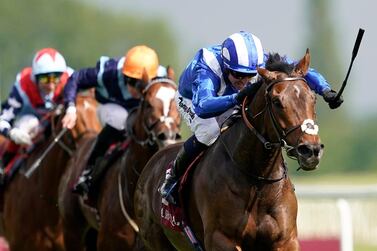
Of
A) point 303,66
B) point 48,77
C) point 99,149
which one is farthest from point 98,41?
point 303,66

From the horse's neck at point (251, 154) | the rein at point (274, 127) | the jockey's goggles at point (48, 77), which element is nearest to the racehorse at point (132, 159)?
the jockey's goggles at point (48, 77)

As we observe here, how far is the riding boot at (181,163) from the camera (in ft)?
27.6

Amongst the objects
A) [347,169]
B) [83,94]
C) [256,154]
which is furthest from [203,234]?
[347,169]

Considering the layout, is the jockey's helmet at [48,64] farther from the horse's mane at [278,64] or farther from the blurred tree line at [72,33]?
the blurred tree line at [72,33]

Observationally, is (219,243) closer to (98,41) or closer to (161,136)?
(161,136)

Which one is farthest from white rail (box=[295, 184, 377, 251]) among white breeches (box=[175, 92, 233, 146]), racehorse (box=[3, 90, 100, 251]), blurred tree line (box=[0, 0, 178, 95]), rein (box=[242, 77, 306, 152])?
blurred tree line (box=[0, 0, 178, 95])

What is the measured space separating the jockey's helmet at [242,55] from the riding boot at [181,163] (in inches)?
25.9

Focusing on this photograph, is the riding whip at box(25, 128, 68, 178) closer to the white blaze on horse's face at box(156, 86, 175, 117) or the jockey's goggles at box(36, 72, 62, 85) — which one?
the jockey's goggles at box(36, 72, 62, 85)

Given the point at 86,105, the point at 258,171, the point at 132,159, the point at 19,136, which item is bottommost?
the point at 19,136

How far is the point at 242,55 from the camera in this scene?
7.99 meters

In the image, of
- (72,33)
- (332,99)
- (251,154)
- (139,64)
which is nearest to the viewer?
(332,99)

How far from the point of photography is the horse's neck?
25.4 ft

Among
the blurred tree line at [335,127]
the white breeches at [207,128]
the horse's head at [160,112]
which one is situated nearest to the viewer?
the white breeches at [207,128]

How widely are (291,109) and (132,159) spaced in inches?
133
